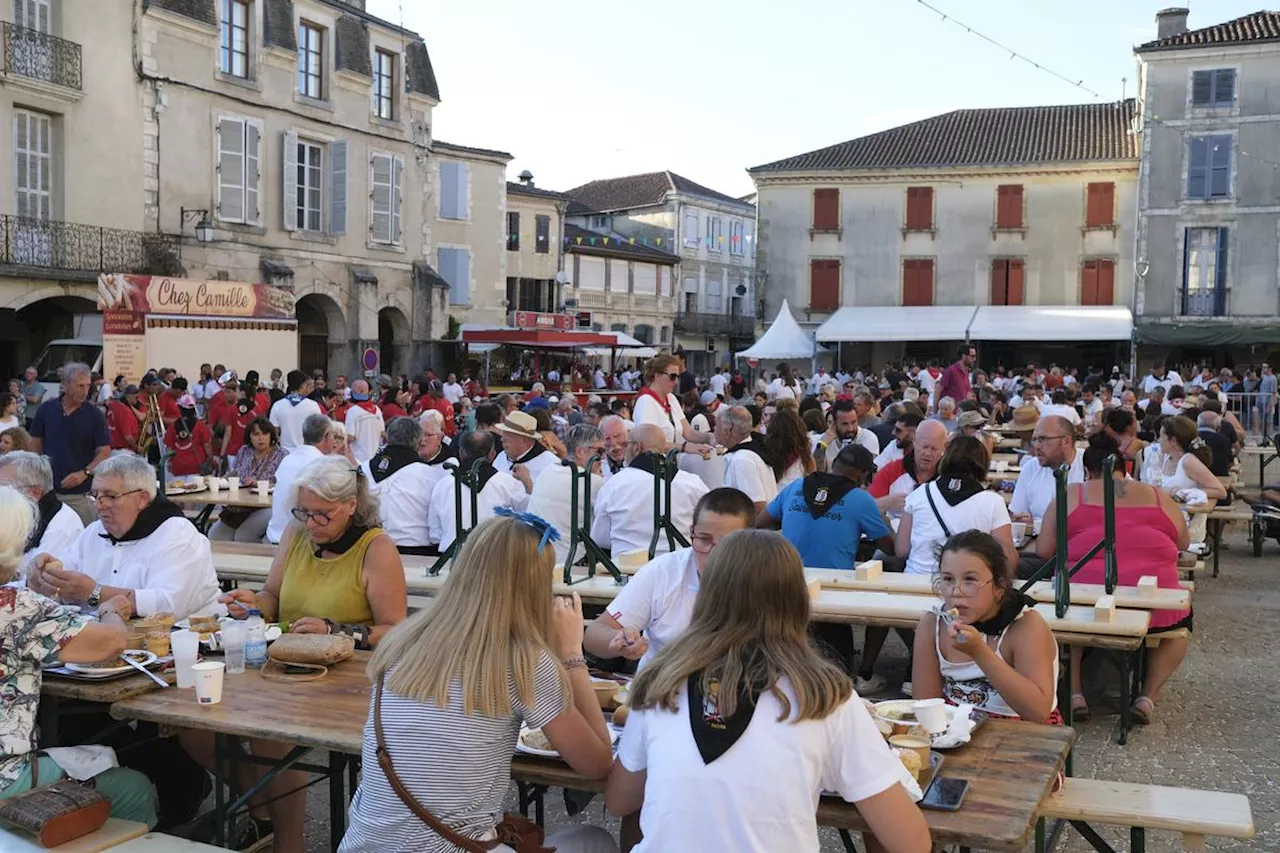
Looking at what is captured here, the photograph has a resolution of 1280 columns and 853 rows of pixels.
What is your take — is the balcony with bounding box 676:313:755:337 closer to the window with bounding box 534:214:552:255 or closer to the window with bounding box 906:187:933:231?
the window with bounding box 534:214:552:255

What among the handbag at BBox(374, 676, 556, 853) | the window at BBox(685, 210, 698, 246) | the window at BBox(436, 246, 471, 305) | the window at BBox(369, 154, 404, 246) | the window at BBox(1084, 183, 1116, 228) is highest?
the window at BBox(685, 210, 698, 246)

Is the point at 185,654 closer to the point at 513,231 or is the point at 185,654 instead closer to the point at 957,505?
the point at 957,505

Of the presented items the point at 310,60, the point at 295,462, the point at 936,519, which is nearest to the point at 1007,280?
the point at 310,60

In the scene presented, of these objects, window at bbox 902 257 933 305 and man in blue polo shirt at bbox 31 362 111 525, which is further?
window at bbox 902 257 933 305

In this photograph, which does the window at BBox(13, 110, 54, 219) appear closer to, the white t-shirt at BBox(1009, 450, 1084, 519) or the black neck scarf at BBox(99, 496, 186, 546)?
the black neck scarf at BBox(99, 496, 186, 546)

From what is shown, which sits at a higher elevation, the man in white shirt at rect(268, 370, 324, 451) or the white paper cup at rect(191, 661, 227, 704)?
the man in white shirt at rect(268, 370, 324, 451)

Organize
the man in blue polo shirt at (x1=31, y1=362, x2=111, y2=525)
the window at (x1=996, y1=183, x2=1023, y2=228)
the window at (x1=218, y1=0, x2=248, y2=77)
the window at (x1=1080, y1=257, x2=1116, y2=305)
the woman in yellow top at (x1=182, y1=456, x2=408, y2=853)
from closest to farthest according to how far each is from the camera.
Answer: the woman in yellow top at (x1=182, y1=456, x2=408, y2=853)
the man in blue polo shirt at (x1=31, y1=362, x2=111, y2=525)
the window at (x1=218, y1=0, x2=248, y2=77)
the window at (x1=1080, y1=257, x2=1116, y2=305)
the window at (x1=996, y1=183, x2=1023, y2=228)

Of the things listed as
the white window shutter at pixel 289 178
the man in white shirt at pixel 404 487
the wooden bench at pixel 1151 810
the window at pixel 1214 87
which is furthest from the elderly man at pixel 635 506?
the window at pixel 1214 87

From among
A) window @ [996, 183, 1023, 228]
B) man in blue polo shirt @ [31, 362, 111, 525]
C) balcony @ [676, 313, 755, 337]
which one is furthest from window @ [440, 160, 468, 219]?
man in blue polo shirt @ [31, 362, 111, 525]

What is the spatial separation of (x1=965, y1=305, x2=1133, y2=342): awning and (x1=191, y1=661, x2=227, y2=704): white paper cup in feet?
109

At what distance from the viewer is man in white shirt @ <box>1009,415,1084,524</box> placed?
7008 millimetres

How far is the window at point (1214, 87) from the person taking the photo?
33.8 m

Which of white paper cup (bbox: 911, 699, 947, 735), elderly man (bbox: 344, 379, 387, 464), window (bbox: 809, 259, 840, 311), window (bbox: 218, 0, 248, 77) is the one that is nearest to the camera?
white paper cup (bbox: 911, 699, 947, 735)

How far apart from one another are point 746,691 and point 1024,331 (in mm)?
35073
